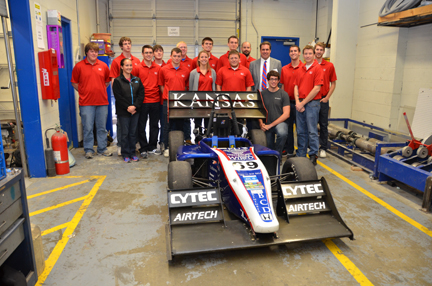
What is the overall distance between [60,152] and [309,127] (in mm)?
4547

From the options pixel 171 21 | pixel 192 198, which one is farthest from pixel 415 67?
pixel 171 21

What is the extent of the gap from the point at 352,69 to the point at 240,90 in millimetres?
4029

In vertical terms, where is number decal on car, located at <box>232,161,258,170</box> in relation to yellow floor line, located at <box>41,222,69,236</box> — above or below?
above

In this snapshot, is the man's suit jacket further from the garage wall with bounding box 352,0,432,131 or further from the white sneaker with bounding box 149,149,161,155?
the garage wall with bounding box 352,0,432,131

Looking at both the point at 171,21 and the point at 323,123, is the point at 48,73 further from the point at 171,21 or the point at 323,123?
the point at 171,21

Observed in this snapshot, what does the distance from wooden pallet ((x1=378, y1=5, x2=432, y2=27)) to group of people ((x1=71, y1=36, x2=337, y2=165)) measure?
4.37ft

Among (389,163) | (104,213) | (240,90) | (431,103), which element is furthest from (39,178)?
(431,103)

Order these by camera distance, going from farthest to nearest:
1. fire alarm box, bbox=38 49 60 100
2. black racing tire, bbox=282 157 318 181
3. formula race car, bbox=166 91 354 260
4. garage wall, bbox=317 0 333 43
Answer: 1. garage wall, bbox=317 0 333 43
2. fire alarm box, bbox=38 49 60 100
3. black racing tire, bbox=282 157 318 181
4. formula race car, bbox=166 91 354 260

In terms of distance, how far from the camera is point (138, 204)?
14.8 feet

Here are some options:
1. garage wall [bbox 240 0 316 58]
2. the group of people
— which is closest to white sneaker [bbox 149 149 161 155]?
the group of people

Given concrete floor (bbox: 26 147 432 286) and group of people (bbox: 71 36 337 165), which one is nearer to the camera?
concrete floor (bbox: 26 147 432 286)

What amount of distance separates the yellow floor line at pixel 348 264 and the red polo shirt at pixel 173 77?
14.0ft

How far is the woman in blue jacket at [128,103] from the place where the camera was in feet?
20.5

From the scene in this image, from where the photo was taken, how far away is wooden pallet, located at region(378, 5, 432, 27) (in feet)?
18.5
